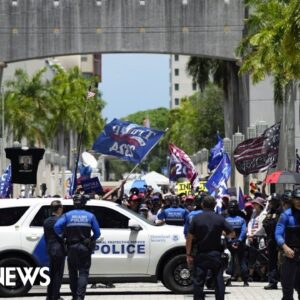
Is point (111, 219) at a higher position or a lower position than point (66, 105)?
lower

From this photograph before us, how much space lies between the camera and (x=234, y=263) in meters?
Answer: 24.0

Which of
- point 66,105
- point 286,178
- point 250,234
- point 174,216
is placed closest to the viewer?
point 250,234

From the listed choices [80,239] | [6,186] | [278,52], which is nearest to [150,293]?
[80,239]

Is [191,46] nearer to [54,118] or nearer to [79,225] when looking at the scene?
[79,225]

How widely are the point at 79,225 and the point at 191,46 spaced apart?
122ft

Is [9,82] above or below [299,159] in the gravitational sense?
above

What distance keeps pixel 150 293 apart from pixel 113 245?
1244 millimetres

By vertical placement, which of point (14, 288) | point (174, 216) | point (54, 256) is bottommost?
point (14, 288)

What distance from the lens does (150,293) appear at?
21.5m

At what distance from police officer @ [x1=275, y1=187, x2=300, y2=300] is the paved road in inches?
174

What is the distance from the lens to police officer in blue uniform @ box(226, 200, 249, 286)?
22688mm

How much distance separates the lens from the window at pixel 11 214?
2097cm

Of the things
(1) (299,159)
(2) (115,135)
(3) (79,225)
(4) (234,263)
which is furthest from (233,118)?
(3) (79,225)

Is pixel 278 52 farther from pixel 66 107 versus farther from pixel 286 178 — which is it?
pixel 66 107
